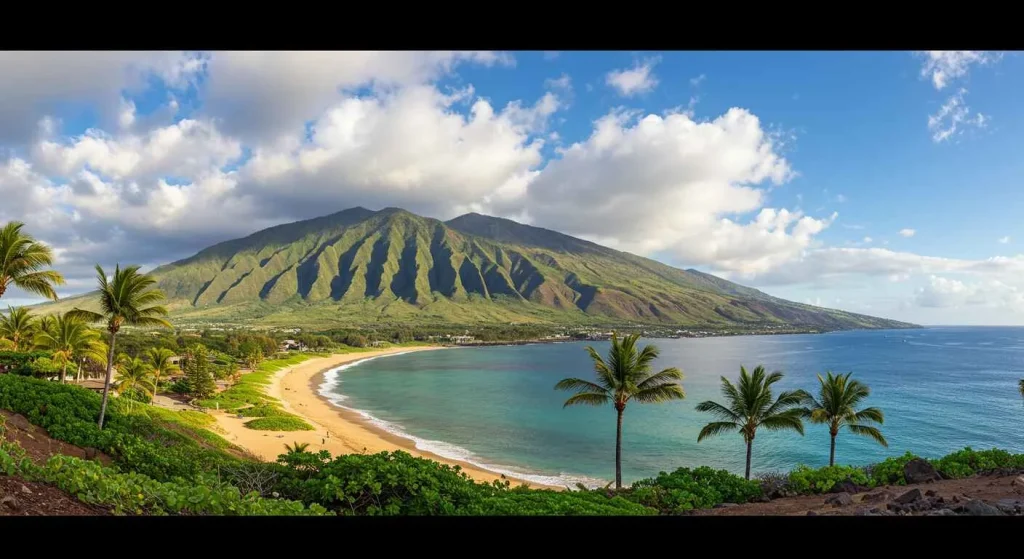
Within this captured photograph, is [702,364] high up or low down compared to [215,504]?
down

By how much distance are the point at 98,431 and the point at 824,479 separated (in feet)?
50.6

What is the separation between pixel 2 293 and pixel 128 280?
2.39m

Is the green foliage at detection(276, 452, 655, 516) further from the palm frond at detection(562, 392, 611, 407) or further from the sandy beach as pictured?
the sandy beach

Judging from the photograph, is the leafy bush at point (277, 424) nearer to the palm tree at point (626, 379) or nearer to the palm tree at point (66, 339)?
the palm tree at point (66, 339)

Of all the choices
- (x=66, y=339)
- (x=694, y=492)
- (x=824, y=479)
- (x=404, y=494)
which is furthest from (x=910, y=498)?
(x=66, y=339)

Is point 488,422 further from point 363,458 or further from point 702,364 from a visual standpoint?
point 702,364

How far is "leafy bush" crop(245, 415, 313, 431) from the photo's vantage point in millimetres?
26297

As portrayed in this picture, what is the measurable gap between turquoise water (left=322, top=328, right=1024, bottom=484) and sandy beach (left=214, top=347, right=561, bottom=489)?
5.32 feet

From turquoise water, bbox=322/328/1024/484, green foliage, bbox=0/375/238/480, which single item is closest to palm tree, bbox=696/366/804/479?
turquoise water, bbox=322/328/1024/484

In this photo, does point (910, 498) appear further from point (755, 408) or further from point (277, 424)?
point (277, 424)

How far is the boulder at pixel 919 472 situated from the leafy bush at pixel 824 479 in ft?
2.59

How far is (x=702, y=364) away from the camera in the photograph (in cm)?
7312

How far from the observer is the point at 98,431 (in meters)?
9.52
